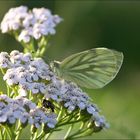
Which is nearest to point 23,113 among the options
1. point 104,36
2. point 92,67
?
point 92,67

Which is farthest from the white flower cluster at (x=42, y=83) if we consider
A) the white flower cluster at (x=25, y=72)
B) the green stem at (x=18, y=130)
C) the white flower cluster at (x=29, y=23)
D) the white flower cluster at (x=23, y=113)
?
the white flower cluster at (x=29, y=23)

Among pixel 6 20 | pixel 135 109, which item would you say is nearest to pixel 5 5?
pixel 135 109

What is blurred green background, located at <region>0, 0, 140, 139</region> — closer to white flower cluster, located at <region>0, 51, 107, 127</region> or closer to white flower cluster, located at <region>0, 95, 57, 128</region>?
white flower cluster, located at <region>0, 51, 107, 127</region>

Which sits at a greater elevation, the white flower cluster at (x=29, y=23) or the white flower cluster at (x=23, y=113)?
the white flower cluster at (x=29, y=23)

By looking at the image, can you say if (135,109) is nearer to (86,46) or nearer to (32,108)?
(86,46)

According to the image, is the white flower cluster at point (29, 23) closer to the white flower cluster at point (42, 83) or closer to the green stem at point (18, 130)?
the white flower cluster at point (42, 83)

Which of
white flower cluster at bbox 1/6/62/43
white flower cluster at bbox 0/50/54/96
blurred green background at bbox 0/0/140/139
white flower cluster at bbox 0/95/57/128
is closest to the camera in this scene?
white flower cluster at bbox 0/95/57/128

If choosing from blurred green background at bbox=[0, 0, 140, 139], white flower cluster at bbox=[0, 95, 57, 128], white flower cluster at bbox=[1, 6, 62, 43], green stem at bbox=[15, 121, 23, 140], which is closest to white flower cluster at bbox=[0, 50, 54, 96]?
white flower cluster at bbox=[0, 95, 57, 128]
